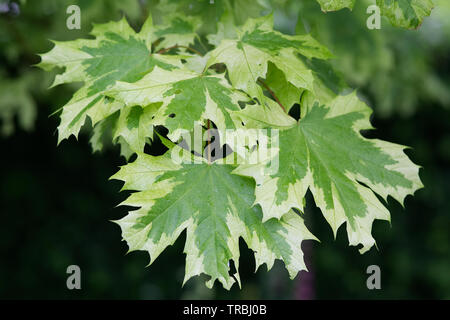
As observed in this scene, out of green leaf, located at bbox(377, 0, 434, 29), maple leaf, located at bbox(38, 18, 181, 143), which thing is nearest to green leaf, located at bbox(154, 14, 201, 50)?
maple leaf, located at bbox(38, 18, 181, 143)

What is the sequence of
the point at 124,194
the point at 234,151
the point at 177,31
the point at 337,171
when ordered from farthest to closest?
the point at 124,194
the point at 177,31
the point at 337,171
the point at 234,151

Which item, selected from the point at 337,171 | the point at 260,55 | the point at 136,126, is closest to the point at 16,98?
the point at 136,126

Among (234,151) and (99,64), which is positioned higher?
(99,64)

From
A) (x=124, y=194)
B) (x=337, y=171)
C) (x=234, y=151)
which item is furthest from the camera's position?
(x=124, y=194)

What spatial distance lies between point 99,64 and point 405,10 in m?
0.63

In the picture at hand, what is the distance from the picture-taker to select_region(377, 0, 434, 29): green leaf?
81 cm

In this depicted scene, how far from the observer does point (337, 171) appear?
0.89 m

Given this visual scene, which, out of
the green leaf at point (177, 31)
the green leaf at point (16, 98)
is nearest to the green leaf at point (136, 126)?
the green leaf at point (177, 31)

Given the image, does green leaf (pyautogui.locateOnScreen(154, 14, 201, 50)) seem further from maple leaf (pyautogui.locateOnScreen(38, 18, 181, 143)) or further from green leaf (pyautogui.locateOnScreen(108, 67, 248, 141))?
green leaf (pyautogui.locateOnScreen(108, 67, 248, 141))

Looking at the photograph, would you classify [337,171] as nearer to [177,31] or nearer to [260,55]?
[260,55]

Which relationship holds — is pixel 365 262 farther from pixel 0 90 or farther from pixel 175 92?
pixel 175 92

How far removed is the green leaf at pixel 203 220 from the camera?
0.80m

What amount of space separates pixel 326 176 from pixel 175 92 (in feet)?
1.13
